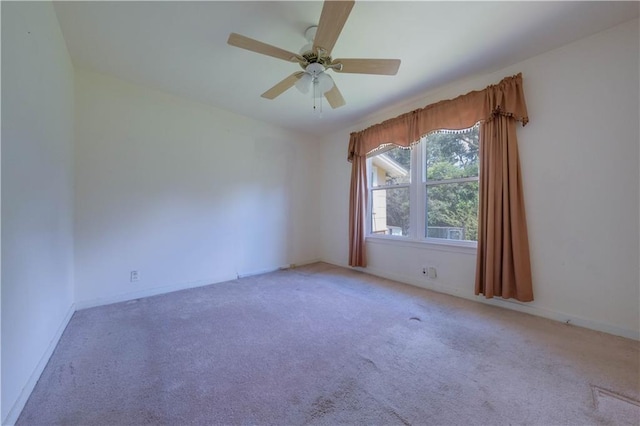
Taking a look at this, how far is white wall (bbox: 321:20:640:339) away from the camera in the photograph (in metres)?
2.02

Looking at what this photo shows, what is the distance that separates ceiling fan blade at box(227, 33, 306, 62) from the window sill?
262 cm

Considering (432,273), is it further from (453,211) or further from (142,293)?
(142,293)

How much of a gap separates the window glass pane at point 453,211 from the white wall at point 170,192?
93.6 inches

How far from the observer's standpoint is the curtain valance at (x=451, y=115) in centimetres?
250

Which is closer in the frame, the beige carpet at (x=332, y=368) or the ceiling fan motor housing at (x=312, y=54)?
the beige carpet at (x=332, y=368)

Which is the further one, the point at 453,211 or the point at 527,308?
the point at 453,211

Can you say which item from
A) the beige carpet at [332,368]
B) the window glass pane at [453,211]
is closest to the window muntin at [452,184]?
the window glass pane at [453,211]

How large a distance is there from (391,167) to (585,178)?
6.99 ft

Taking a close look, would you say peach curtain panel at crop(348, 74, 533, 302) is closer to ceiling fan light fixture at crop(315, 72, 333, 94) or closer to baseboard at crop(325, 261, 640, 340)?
baseboard at crop(325, 261, 640, 340)

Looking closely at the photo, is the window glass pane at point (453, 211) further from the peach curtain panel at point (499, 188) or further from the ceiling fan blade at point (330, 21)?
the ceiling fan blade at point (330, 21)

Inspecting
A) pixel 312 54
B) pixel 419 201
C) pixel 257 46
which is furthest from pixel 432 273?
pixel 257 46

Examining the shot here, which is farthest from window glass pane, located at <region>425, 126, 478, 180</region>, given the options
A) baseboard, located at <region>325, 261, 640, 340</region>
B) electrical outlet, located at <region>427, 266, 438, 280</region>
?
baseboard, located at <region>325, 261, 640, 340</region>

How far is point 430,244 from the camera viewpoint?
3303 millimetres

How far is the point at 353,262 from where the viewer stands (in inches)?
163
